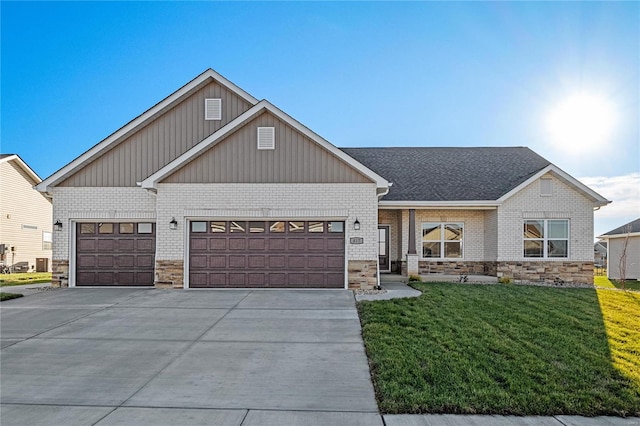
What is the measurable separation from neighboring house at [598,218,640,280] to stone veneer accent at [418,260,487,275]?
31.1 ft

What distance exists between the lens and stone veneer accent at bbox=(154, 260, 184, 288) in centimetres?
1359

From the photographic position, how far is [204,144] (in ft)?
44.0

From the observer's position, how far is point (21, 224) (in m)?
26.5

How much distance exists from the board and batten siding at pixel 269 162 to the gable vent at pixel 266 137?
0.10 meters

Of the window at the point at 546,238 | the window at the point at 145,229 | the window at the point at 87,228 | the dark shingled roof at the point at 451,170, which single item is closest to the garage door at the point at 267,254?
the window at the point at 145,229

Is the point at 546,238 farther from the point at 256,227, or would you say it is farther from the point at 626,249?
the point at 256,227

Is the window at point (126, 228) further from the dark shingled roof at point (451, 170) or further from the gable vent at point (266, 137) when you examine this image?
the dark shingled roof at point (451, 170)

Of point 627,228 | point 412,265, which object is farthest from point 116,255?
point 627,228

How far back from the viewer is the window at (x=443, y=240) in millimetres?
17406

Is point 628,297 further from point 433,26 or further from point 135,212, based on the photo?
point 135,212

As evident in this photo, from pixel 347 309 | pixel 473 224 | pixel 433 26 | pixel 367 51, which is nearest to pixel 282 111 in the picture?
pixel 367 51

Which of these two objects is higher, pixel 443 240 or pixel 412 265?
pixel 443 240

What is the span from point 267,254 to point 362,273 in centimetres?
312

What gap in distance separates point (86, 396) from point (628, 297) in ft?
48.4
